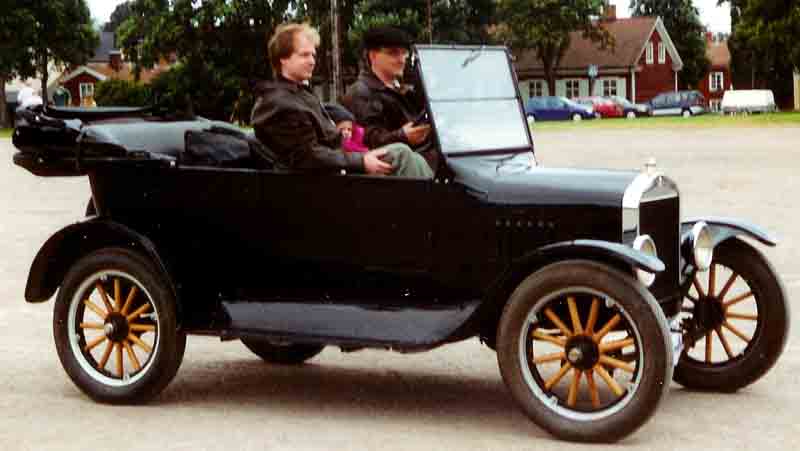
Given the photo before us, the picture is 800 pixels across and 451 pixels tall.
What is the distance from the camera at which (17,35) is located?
88.9 m

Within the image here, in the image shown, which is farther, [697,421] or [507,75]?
[507,75]

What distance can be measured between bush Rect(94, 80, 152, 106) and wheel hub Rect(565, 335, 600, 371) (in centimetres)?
7086

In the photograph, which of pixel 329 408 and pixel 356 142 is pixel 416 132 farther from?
pixel 329 408

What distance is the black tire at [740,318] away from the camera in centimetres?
698

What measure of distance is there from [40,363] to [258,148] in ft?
7.01

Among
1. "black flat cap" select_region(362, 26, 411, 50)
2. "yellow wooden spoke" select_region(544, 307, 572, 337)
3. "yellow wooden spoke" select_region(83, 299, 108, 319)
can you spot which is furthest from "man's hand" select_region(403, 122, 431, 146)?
"yellow wooden spoke" select_region(83, 299, 108, 319)

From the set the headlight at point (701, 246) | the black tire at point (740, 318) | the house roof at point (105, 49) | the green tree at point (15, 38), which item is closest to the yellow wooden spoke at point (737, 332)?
the black tire at point (740, 318)

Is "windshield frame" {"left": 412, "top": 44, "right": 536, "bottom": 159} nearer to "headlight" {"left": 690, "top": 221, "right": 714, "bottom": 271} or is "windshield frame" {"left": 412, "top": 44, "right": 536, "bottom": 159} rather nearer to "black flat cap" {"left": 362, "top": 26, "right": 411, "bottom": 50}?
"black flat cap" {"left": 362, "top": 26, "right": 411, "bottom": 50}

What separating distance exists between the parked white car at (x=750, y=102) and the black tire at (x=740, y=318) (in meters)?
67.2

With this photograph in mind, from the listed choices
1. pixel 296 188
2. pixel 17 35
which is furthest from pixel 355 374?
pixel 17 35

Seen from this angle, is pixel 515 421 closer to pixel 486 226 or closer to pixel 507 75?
pixel 486 226

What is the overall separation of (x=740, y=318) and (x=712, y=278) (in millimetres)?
238

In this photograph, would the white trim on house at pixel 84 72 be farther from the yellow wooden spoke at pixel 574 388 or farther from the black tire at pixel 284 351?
the yellow wooden spoke at pixel 574 388

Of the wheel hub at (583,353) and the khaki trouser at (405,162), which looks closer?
the wheel hub at (583,353)
